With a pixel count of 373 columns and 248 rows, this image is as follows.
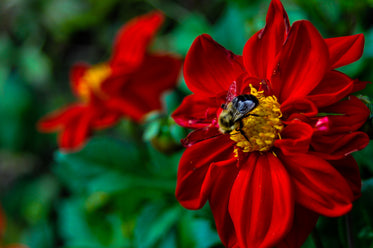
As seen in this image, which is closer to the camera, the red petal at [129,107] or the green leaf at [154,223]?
the green leaf at [154,223]

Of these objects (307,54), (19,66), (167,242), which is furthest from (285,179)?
(19,66)

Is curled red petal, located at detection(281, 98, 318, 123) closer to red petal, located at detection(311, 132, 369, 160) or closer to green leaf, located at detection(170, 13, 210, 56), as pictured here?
red petal, located at detection(311, 132, 369, 160)

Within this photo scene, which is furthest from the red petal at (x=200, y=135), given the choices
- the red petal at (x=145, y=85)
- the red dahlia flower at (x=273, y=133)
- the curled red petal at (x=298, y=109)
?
the red petal at (x=145, y=85)

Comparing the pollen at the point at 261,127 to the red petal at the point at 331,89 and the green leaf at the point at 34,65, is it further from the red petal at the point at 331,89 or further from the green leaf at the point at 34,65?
the green leaf at the point at 34,65

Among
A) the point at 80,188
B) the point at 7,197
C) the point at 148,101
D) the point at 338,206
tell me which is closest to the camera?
the point at 338,206

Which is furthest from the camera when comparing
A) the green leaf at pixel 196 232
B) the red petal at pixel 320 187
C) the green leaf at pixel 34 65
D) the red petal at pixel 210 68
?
A: the green leaf at pixel 34 65

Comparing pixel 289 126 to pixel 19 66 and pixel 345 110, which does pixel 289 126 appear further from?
pixel 19 66

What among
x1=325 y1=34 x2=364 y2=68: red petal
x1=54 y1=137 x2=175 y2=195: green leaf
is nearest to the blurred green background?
x1=54 y1=137 x2=175 y2=195: green leaf
